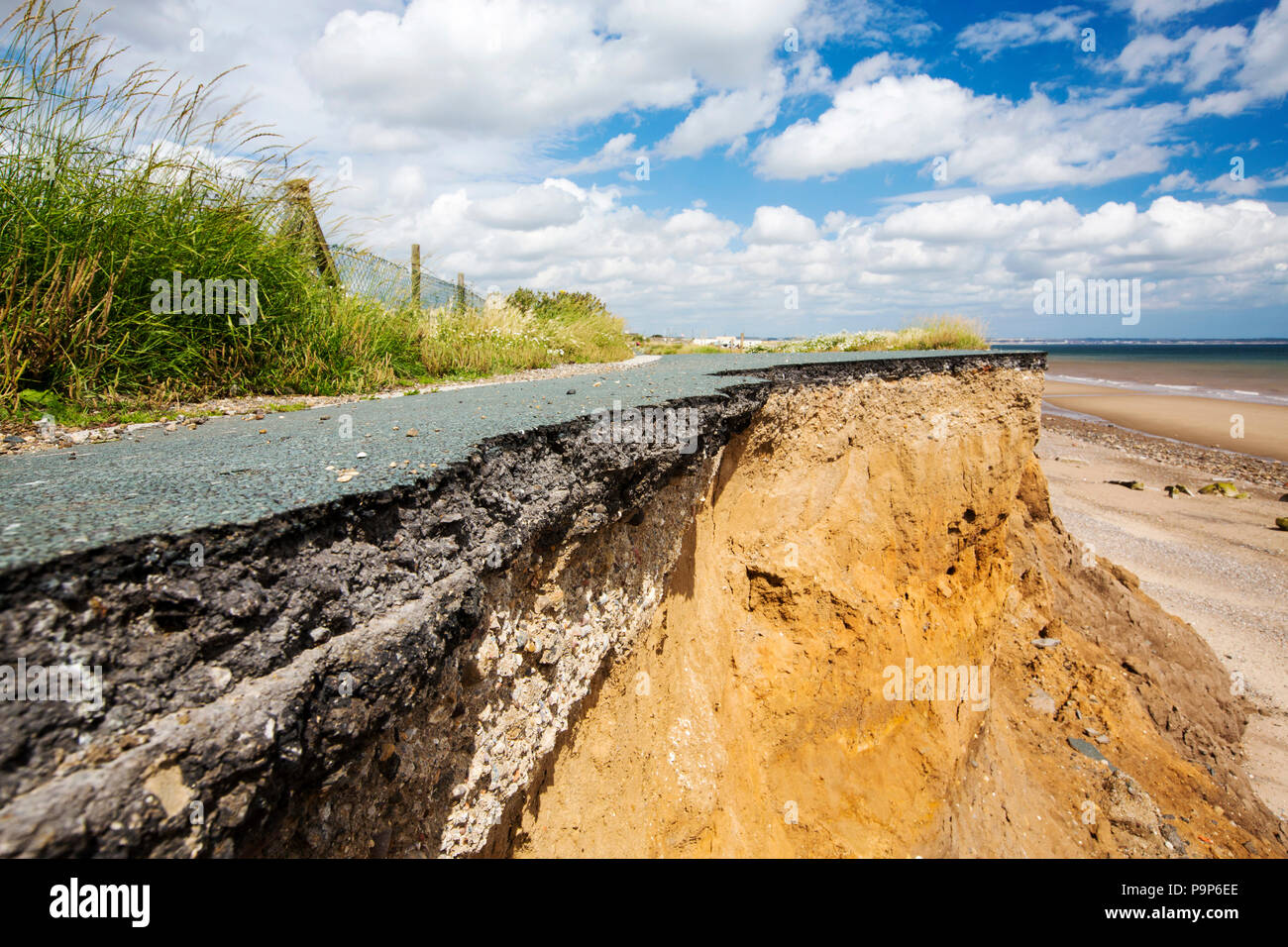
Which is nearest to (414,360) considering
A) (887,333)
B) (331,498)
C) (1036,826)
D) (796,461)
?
(796,461)

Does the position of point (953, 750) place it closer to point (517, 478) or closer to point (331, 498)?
point (517, 478)

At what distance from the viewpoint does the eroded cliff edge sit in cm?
128

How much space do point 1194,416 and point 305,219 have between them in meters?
31.8

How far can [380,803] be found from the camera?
1762mm

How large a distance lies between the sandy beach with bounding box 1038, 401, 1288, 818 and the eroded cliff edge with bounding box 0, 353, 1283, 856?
810mm

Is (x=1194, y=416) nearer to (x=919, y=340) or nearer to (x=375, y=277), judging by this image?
(x=919, y=340)

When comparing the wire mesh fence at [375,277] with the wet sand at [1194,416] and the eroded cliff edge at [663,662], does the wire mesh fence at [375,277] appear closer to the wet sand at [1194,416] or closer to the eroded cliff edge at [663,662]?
the eroded cliff edge at [663,662]

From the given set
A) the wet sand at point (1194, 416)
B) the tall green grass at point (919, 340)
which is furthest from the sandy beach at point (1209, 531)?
the tall green grass at point (919, 340)

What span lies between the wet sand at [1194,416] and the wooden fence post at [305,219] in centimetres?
2443

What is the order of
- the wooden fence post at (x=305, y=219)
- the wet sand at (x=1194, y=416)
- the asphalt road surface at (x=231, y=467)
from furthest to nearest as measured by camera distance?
the wet sand at (x=1194, y=416), the wooden fence post at (x=305, y=219), the asphalt road surface at (x=231, y=467)

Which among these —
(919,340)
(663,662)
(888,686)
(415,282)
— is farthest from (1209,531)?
(415,282)

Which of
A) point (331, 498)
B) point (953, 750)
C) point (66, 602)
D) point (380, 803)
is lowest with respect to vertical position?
point (953, 750)

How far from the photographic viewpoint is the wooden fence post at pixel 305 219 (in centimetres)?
575
